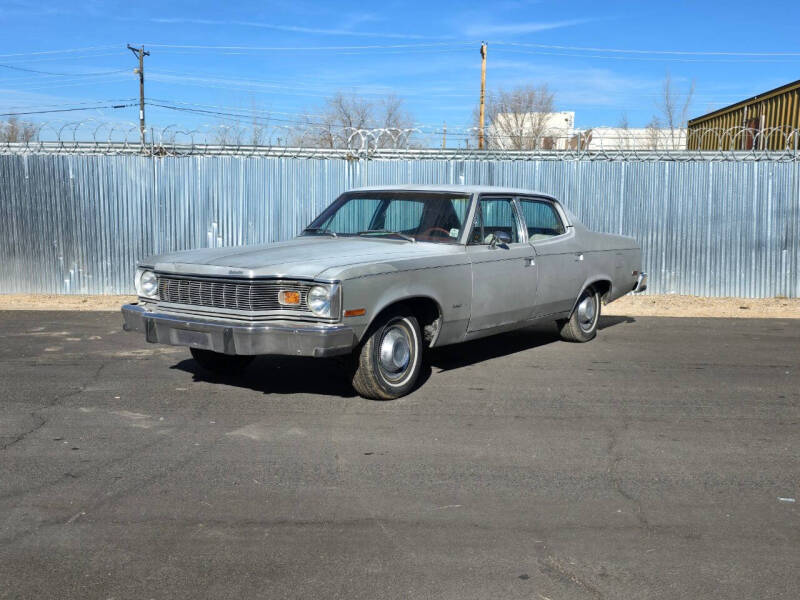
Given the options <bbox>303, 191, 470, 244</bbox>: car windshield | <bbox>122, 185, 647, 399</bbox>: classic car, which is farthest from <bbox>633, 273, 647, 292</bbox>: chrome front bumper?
<bbox>303, 191, 470, 244</bbox>: car windshield

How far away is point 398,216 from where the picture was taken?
7.50m

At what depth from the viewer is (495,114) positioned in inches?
1559

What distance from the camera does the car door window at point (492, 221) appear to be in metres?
7.39

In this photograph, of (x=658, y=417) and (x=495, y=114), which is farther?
(x=495, y=114)

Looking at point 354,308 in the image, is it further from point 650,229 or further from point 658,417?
point 650,229

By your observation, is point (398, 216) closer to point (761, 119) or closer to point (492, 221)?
point (492, 221)

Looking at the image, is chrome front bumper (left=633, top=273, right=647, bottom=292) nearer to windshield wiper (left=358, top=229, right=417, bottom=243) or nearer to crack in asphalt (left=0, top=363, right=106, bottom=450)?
windshield wiper (left=358, top=229, right=417, bottom=243)

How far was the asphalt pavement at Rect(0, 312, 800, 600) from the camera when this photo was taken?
3545mm

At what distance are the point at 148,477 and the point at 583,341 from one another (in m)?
5.66

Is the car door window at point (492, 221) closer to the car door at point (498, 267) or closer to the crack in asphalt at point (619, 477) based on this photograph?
the car door at point (498, 267)

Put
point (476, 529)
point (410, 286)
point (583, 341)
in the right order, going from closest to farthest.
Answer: point (476, 529) → point (410, 286) → point (583, 341)

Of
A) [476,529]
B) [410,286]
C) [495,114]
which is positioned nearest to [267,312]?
[410,286]

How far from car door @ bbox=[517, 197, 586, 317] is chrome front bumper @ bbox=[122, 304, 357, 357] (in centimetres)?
269

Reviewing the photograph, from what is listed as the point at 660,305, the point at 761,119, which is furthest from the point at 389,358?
the point at 761,119
